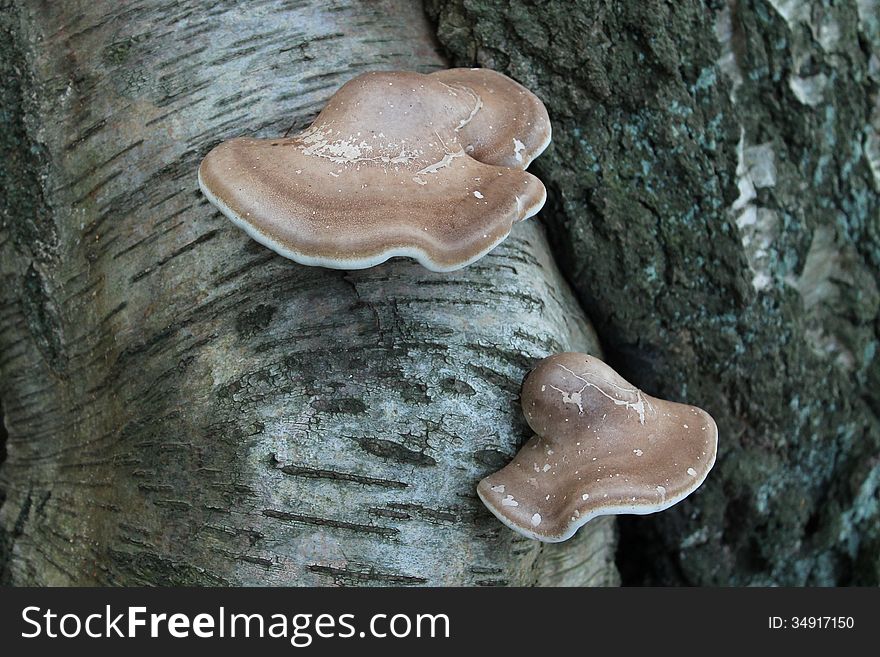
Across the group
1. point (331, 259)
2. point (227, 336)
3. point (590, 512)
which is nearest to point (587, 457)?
point (590, 512)

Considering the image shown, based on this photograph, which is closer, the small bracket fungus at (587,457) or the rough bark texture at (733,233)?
the small bracket fungus at (587,457)

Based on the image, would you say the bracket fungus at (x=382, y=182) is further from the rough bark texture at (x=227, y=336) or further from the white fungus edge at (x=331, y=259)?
the rough bark texture at (x=227, y=336)

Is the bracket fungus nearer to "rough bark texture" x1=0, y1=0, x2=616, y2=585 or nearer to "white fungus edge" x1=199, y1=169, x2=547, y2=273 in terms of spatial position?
"white fungus edge" x1=199, y1=169, x2=547, y2=273

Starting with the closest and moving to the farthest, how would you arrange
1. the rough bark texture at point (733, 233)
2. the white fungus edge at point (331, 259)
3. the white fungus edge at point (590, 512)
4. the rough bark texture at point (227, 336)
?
1. the white fungus edge at point (331, 259)
2. the white fungus edge at point (590, 512)
3. the rough bark texture at point (227, 336)
4. the rough bark texture at point (733, 233)

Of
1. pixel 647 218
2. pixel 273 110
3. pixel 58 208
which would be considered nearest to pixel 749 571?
pixel 647 218

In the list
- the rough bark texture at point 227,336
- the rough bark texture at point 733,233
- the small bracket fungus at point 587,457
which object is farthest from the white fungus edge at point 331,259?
the rough bark texture at point 733,233

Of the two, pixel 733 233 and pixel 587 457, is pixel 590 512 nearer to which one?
pixel 587 457
